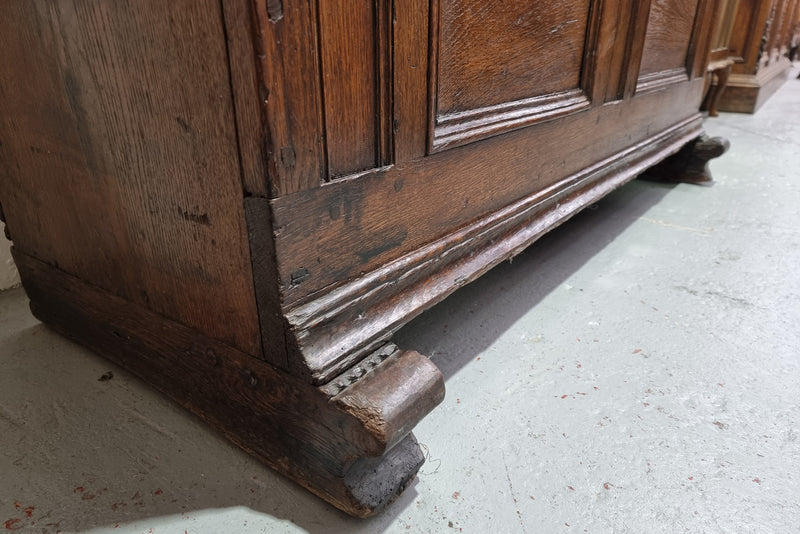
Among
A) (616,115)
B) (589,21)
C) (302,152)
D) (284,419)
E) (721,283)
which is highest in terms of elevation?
(589,21)

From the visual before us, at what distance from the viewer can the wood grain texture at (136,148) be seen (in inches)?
21.7

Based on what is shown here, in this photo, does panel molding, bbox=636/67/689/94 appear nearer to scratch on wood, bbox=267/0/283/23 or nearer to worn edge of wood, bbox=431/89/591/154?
worn edge of wood, bbox=431/89/591/154

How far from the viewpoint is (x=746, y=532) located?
0.63 m

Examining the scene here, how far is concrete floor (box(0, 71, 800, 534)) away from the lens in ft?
2.13

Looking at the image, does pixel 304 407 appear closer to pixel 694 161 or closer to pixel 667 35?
pixel 667 35

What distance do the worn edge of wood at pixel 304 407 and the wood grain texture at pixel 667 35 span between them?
1202 mm

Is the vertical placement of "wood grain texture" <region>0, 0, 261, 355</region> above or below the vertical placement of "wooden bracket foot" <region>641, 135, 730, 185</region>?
above

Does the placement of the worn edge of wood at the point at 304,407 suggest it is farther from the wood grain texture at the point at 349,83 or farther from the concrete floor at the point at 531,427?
the wood grain texture at the point at 349,83

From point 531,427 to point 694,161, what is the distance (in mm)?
1760

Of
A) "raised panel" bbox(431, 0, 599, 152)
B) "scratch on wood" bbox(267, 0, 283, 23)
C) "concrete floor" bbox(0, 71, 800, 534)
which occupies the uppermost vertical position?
"scratch on wood" bbox(267, 0, 283, 23)

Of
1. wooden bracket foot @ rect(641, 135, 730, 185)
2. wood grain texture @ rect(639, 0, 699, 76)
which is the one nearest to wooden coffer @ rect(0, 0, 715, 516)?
wood grain texture @ rect(639, 0, 699, 76)

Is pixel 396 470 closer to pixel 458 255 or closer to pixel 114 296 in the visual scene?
pixel 458 255

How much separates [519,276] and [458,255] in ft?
1.68

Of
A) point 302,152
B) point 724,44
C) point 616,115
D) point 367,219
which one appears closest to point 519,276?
point 616,115
